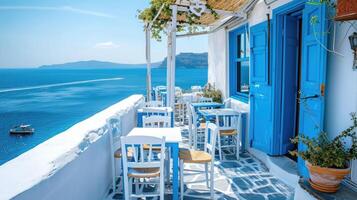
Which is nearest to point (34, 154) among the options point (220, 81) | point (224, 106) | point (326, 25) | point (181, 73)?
point (326, 25)

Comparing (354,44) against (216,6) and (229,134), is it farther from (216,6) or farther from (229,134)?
(216,6)

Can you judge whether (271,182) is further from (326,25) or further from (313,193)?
(326,25)

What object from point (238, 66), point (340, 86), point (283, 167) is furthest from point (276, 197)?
point (238, 66)

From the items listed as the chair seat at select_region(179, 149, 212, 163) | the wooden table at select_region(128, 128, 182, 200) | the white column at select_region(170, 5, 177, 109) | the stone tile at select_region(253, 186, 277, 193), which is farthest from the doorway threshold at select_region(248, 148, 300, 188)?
the white column at select_region(170, 5, 177, 109)

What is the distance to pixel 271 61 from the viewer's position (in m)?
4.04

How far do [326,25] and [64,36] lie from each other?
47.9 metres

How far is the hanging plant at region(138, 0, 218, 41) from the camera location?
4773 millimetres

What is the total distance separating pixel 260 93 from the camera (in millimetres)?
4391

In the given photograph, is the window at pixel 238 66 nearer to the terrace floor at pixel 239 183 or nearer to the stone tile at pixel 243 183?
the terrace floor at pixel 239 183

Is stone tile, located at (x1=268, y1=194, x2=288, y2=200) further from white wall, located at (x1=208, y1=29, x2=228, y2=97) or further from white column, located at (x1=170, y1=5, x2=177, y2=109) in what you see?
white wall, located at (x1=208, y1=29, x2=228, y2=97)

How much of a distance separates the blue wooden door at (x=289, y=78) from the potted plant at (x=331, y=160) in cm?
157

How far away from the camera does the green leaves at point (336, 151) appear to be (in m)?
2.35

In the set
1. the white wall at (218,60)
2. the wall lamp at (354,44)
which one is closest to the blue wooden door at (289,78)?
the wall lamp at (354,44)

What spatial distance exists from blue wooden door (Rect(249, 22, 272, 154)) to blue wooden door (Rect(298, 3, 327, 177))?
85cm
